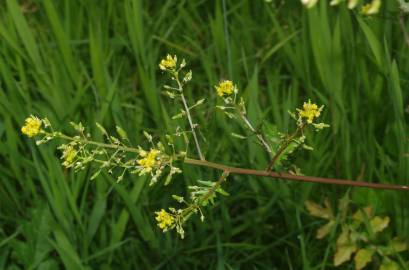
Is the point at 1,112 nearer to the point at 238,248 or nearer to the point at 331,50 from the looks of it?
the point at 238,248

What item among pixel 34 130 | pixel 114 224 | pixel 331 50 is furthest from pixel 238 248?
pixel 34 130

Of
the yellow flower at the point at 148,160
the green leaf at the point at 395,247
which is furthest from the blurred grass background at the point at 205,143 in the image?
the yellow flower at the point at 148,160

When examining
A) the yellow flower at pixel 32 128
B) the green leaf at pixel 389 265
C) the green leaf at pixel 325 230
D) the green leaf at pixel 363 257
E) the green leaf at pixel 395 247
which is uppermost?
the yellow flower at pixel 32 128

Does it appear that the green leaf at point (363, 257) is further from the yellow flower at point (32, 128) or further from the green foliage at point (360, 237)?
the yellow flower at point (32, 128)

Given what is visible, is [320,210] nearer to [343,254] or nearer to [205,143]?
[343,254]

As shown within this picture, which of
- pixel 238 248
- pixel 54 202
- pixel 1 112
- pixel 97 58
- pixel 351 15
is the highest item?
pixel 351 15

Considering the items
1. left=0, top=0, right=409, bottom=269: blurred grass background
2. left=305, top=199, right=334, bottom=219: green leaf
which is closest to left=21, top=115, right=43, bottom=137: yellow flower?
left=0, top=0, right=409, bottom=269: blurred grass background

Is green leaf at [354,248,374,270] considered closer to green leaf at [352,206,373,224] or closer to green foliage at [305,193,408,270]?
green foliage at [305,193,408,270]
